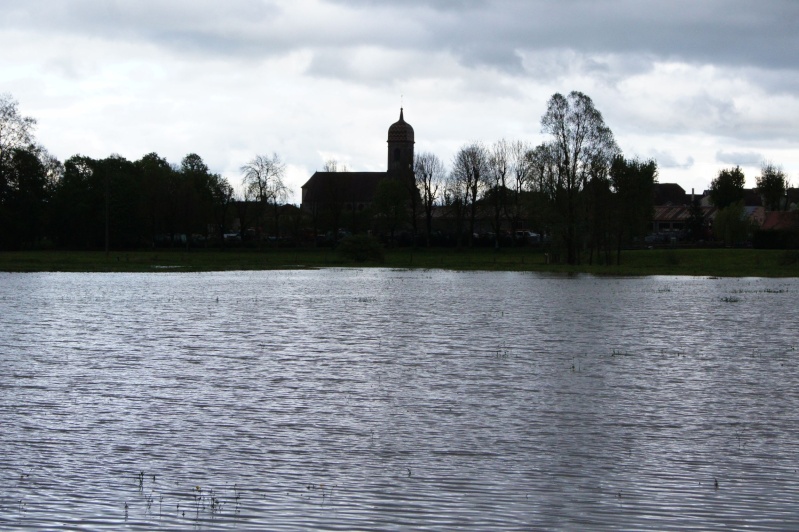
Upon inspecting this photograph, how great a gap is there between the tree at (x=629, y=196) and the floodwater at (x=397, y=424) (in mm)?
51248

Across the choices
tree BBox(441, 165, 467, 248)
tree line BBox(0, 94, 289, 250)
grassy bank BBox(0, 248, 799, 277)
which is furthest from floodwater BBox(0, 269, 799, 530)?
tree BBox(441, 165, 467, 248)

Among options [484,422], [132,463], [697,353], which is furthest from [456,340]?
[132,463]

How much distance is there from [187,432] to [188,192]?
128 meters

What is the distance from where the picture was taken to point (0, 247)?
119 metres

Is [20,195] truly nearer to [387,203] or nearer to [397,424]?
[387,203]

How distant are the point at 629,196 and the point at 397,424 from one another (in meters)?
72.6

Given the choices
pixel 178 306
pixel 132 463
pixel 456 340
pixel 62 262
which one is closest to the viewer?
pixel 132 463

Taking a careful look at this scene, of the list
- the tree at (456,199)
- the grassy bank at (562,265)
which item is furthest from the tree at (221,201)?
the grassy bank at (562,265)

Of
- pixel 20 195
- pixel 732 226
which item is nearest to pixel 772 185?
pixel 732 226

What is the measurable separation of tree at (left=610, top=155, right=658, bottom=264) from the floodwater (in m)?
51.2

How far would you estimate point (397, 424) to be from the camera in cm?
1603

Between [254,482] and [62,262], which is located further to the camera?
[62,262]

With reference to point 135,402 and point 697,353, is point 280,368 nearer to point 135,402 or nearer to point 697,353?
point 135,402

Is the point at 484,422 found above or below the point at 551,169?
below
